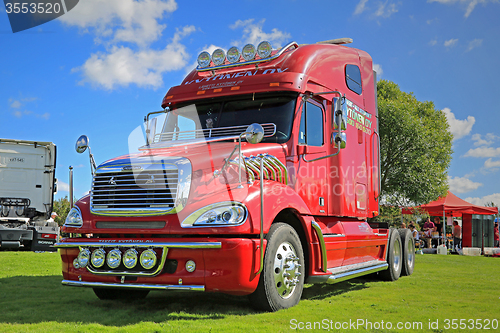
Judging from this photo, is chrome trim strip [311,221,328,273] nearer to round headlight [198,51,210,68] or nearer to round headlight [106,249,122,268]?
round headlight [106,249,122,268]

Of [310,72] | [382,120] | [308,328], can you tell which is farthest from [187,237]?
[382,120]

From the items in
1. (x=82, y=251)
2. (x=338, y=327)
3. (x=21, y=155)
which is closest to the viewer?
(x=338, y=327)

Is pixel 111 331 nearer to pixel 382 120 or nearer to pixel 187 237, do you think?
pixel 187 237

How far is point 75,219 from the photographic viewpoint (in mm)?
5543

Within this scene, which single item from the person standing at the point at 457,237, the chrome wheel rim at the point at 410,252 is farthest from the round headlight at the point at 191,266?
the person standing at the point at 457,237

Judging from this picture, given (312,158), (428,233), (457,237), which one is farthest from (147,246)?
(457,237)

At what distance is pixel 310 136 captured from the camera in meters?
6.66

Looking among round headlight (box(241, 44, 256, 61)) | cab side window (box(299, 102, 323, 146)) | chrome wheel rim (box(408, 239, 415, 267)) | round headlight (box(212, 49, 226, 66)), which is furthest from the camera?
chrome wheel rim (box(408, 239, 415, 267))

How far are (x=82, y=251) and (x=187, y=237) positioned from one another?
1.29 meters

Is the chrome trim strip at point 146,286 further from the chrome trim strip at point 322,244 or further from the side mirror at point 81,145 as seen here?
the chrome trim strip at point 322,244

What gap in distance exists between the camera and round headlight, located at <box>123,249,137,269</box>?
16.2 feet

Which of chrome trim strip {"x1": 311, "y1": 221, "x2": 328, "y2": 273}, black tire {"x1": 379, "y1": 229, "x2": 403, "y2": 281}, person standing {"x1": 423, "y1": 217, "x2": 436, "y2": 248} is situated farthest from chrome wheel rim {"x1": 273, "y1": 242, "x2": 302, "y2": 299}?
person standing {"x1": 423, "y1": 217, "x2": 436, "y2": 248}

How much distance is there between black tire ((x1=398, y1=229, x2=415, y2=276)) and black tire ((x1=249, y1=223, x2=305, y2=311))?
5.49 m

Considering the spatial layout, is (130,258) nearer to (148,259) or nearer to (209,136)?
(148,259)
